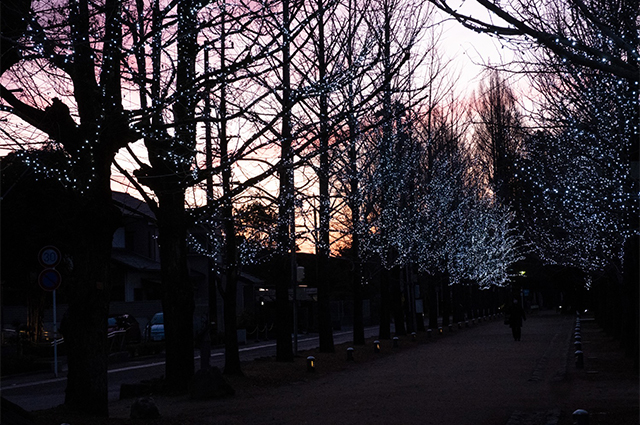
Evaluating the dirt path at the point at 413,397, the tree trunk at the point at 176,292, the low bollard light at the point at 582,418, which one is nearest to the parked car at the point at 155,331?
the dirt path at the point at 413,397

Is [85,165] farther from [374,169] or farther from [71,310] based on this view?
[374,169]

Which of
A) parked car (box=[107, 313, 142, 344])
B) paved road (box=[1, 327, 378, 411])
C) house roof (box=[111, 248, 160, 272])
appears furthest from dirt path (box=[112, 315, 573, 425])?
house roof (box=[111, 248, 160, 272])

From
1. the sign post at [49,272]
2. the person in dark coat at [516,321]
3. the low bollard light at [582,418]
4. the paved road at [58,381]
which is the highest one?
the sign post at [49,272]

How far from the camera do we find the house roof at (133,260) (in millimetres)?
47000

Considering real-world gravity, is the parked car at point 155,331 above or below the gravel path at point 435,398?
above

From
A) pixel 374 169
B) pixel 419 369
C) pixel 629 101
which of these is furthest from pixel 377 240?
pixel 629 101

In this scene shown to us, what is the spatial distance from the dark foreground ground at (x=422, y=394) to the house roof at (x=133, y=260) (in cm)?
2385

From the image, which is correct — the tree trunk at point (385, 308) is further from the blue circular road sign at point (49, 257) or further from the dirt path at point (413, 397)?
the blue circular road sign at point (49, 257)

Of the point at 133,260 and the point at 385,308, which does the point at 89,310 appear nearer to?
the point at 385,308

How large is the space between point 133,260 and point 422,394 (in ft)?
118

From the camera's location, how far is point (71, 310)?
11680 millimetres

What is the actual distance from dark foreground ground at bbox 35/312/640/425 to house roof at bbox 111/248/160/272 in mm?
23851

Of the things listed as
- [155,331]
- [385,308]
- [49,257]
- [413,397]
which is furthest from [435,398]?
[155,331]

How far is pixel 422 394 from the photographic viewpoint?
15352mm
